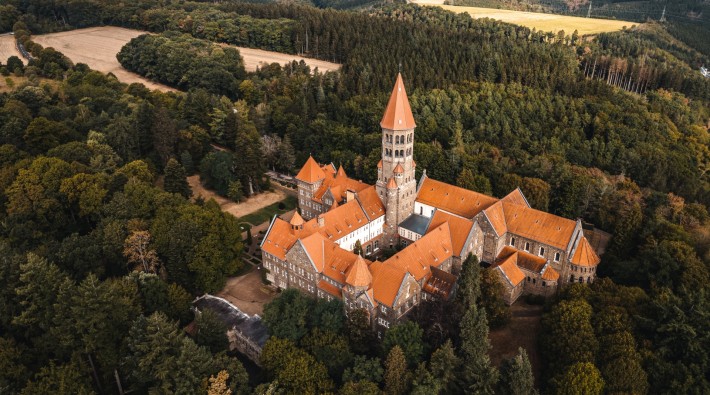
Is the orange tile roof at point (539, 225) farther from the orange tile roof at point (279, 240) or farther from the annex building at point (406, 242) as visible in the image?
the orange tile roof at point (279, 240)

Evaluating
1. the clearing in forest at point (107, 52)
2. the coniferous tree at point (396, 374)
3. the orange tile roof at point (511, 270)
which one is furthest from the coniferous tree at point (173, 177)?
the clearing in forest at point (107, 52)

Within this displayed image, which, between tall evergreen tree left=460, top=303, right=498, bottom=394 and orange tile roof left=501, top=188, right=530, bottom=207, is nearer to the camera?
tall evergreen tree left=460, top=303, right=498, bottom=394

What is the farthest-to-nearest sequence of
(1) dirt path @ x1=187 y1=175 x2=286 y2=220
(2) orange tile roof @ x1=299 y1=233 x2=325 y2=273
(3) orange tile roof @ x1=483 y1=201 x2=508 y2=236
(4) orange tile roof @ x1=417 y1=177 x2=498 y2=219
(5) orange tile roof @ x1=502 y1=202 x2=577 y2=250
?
(1) dirt path @ x1=187 y1=175 x2=286 y2=220, (4) orange tile roof @ x1=417 y1=177 x2=498 y2=219, (3) orange tile roof @ x1=483 y1=201 x2=508 y2=236, (5) orange tile roof @ x1=502 y1=202 x2=577 y2=250, (2) orange tile roof @ x1=299 y1=233 x2=325 y2=273

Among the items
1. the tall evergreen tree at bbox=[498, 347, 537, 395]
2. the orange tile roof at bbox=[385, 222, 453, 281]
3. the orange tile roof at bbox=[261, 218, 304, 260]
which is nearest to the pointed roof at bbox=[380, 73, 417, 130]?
the orange tile roof at bbox=[385, 222, 453, 281]

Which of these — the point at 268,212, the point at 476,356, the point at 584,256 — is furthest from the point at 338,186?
the point at 476,356

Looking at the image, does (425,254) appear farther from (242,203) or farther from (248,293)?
(242,203)

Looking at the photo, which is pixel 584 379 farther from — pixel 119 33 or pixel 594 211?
pixel 119 33

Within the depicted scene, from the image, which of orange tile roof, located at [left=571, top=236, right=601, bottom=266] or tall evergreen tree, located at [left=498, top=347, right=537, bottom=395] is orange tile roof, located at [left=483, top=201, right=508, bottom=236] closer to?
orange tile roof, located at [left=571, top=236, right=601, bottom=266]
